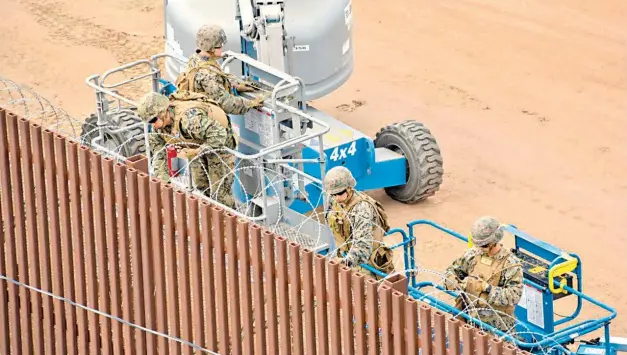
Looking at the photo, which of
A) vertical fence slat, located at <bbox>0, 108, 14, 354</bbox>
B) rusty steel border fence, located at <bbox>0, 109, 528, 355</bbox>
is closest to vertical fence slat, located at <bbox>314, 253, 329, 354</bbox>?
rusty steel border fence, located at <bbox>0, 109, 528, 355</bbox>

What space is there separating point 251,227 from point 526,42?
41.1 feet

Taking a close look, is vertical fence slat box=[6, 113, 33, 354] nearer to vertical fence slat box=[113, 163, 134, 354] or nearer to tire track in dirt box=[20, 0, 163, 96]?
vertical fence slat box=[113, 163, 134, 354]

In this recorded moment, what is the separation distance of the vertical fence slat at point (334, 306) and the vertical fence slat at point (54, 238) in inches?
102

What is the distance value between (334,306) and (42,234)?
2.76m

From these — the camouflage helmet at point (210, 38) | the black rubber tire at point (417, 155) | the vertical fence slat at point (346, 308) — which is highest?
the vertical fence slat at point (346, 308)

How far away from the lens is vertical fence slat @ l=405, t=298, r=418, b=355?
374 inches

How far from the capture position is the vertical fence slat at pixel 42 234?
1147cm

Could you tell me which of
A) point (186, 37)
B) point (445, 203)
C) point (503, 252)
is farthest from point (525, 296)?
point (186, 37)

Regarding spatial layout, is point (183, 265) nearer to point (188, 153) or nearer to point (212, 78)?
point (188, 153)

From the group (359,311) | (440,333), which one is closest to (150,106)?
(359,311)

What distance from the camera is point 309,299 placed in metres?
10.1

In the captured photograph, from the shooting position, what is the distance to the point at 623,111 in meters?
19.7

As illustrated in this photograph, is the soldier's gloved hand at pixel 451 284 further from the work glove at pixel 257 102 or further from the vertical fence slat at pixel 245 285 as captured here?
the work glove at pixel 257 102

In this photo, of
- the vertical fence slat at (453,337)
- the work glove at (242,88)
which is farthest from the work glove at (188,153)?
the vertical fence slat at (453,337)
